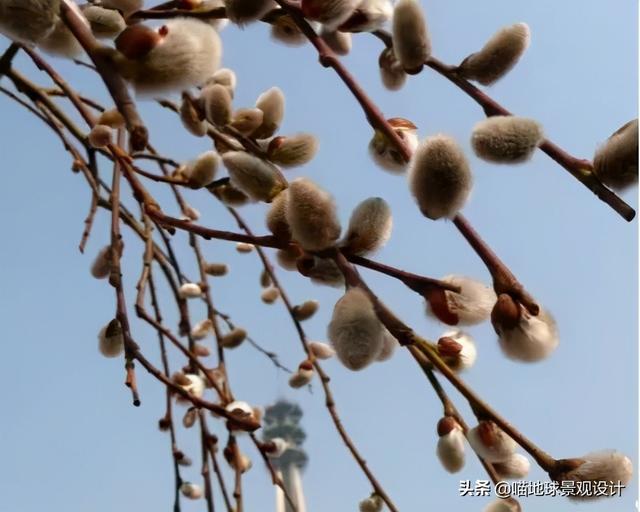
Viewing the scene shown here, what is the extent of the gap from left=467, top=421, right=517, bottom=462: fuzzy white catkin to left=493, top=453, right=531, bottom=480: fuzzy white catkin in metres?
0.05

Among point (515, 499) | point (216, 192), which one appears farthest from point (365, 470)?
point (216, 192)

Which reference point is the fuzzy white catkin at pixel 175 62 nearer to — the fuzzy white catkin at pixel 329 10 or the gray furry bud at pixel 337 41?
the fuzzy white catkin at pixel 329 10

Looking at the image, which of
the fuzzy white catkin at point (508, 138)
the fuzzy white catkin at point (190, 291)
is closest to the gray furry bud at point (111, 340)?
the fuzzy white catkin at point (190, 291)

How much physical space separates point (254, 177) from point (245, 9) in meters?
0.12

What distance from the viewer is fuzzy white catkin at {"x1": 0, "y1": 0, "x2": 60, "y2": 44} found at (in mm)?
387

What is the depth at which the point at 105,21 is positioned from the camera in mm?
578

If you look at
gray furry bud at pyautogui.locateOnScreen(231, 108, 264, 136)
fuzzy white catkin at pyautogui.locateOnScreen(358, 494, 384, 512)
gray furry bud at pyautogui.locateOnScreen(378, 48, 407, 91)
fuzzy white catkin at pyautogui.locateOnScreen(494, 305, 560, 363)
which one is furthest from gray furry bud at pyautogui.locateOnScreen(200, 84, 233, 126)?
fuzzy white catkin at pyautogui.locateOnScreen(358, 494, 384, 512)

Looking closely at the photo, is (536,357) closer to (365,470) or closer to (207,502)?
(365,470)

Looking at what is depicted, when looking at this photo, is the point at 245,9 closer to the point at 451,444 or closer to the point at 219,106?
the point at 219,106

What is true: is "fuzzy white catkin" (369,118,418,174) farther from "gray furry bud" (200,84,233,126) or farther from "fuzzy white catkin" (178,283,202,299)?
"fuzzy white catkin" (178,283,202,299)

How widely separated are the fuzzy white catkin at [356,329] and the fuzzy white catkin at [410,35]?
0.17 m

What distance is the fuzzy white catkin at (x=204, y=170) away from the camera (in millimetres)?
562

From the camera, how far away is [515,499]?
0.57 meters

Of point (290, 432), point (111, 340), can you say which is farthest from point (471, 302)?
point (290, 432)
